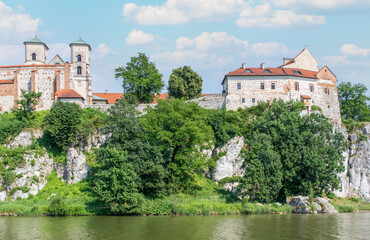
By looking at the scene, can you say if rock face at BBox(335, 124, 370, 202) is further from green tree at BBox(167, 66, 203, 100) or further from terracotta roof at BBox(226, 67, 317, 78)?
green tree at BBox(167, 66, 203, 100)

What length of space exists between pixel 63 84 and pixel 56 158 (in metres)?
15.7

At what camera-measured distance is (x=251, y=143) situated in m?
43.2

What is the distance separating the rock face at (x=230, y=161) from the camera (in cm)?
4547

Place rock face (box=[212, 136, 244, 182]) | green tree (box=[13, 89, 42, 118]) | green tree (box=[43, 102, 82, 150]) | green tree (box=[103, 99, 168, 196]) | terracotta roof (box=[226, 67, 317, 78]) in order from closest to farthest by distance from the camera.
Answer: green tree (box=[103, 99, 168, 196]) < green tree (box=[43, 102, 82, 150]) < rock face (box=[212, 136, 244, 182]) < green tree (box=[13, 89, 42, 118]) < terracotta roof (box=[226, 67, 317, 78])

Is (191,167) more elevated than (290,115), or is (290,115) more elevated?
(290,115)

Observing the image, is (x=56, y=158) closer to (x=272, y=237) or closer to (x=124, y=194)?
(x=124, y=194)

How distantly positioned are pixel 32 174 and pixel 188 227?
72.3 feet

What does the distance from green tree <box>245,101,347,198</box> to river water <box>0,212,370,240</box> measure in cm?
643

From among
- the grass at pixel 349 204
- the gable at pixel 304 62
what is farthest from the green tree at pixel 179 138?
the gable at pixel 304 62

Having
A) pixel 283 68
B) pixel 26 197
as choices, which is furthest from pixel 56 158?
pixel 283 68

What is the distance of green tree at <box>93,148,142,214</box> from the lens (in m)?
35.0

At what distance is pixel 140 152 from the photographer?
3912cm

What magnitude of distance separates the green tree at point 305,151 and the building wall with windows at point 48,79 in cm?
2842

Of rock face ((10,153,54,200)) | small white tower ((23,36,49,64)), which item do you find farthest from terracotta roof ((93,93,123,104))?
rock face ((10,153,54,200))
